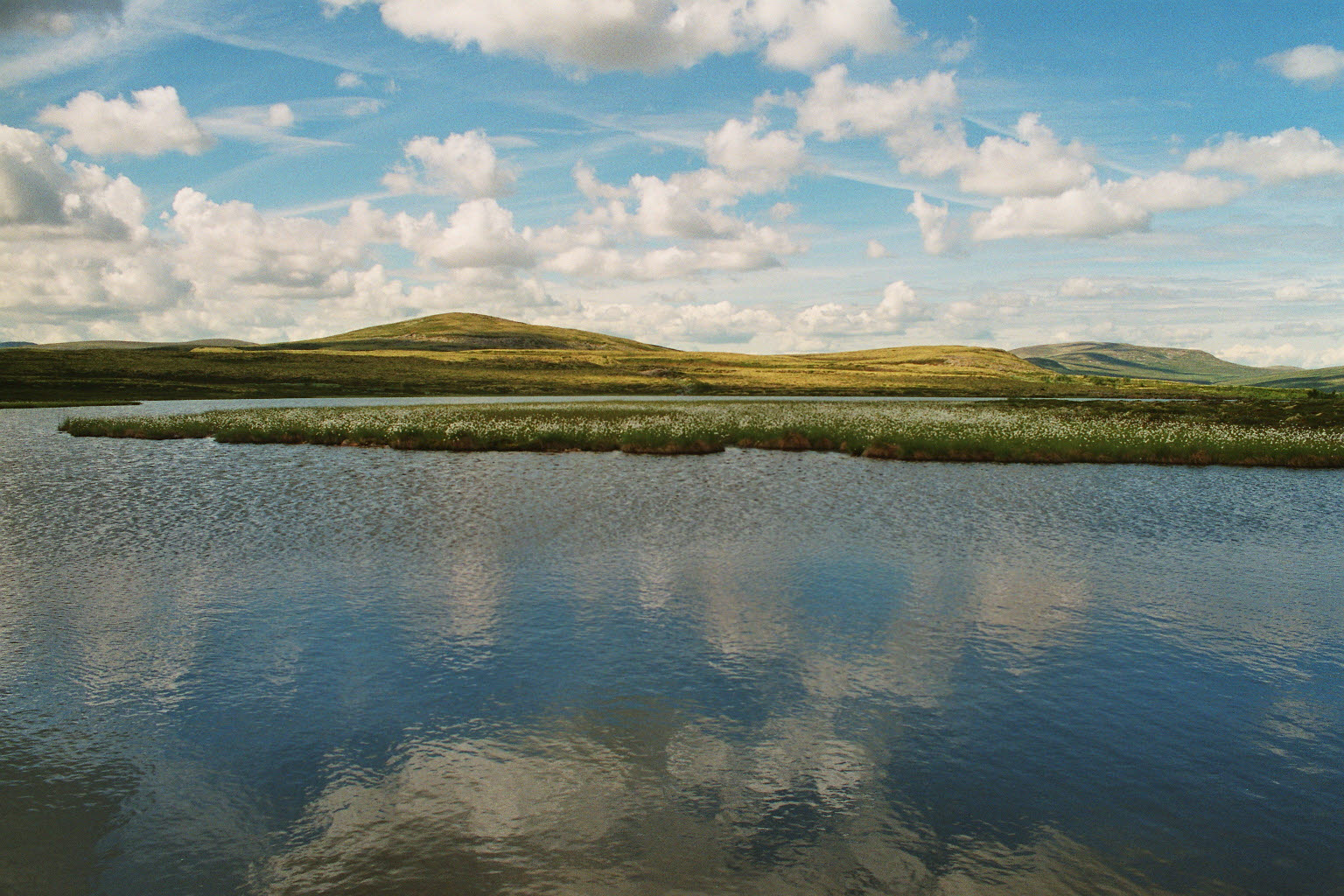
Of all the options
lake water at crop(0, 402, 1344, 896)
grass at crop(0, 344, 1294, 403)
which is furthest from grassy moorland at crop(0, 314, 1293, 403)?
lake water at crop(0, 402, 1344, 896)

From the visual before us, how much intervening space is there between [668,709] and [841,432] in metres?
40.7

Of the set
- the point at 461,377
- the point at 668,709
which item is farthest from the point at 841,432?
the point at 461,377

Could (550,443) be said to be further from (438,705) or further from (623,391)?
(623,391)

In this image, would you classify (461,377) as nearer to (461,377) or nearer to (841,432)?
(461,377)

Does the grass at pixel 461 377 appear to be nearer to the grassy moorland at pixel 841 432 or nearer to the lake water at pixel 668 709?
the grassy moorland at pixel 841 432

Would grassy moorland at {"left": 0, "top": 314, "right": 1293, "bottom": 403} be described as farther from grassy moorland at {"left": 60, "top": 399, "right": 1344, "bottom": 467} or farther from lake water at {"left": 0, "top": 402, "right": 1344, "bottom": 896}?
lake water at {"left": 0, "top": 402, "right": 1344, "bottom": 896}

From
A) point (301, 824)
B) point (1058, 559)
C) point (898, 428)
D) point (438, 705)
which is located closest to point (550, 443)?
point (898, 428)

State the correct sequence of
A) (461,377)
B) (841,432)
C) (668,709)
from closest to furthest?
(668,709)
(841,432)
(461,377)

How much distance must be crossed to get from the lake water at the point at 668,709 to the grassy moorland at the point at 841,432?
19199 mm

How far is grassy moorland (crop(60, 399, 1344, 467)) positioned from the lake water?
19199 millimetres

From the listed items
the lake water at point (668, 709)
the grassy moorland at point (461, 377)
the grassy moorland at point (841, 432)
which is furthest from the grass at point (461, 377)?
the lake water at point (668, 709)

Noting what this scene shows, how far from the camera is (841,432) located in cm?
5056

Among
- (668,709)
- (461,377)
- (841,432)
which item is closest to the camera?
(668,709)

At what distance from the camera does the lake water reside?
8203 mm
